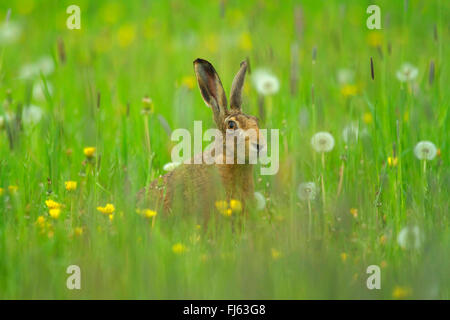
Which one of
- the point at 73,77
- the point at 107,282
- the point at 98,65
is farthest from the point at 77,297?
the point at 98,65

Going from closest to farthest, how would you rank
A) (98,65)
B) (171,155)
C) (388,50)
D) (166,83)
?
(388,50), (171,155), (166,83), (98,65)

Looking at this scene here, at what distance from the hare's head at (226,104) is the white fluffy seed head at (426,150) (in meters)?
1.06

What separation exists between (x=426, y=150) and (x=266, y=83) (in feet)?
5.82

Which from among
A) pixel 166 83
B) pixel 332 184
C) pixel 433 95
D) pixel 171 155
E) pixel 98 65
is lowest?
pixel 332 184

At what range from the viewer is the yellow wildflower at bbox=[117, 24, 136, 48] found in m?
8.54

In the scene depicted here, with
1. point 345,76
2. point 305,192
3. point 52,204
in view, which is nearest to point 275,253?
point 305,192

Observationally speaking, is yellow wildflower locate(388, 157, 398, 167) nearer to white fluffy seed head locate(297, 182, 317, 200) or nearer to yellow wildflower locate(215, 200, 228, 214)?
white fluffy seed head locate(297, 182, 317, 200)

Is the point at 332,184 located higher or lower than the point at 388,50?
lower

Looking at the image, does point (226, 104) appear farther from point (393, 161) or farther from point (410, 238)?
point (410, 238)

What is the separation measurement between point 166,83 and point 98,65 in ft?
4.40

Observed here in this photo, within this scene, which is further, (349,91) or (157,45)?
(157,45)
